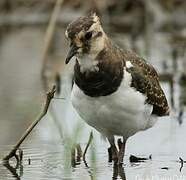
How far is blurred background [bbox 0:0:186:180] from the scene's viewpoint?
8.26 m

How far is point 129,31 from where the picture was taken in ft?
57.0

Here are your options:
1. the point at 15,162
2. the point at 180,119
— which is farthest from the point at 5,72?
the point at 15,162

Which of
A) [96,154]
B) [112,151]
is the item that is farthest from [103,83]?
[96,154]

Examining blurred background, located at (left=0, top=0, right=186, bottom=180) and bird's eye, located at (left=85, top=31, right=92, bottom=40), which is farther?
blurred background, located at (left=0, top=0, right=186, bottom=180)

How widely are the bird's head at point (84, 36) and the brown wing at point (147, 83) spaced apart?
0.46 metres

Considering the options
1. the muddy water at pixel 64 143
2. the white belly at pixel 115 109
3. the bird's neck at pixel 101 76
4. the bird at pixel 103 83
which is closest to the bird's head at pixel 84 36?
the bird at pixel 103 83

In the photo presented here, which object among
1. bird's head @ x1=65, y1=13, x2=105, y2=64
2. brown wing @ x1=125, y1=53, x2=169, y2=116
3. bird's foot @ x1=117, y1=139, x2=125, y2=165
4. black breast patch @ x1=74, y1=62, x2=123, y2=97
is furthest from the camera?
bird's foot @ x1=117, y1=139, x2=125, y2=165

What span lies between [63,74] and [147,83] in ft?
15.6

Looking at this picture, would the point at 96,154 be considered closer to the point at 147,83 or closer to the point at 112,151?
the point at 112,151

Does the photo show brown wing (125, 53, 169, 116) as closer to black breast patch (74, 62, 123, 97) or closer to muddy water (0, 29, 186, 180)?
black breast patch (74, 62, 123, 97)

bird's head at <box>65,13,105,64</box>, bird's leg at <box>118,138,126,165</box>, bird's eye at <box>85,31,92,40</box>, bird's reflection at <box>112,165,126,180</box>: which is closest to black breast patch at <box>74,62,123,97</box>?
bird's head at <box>65,13,105,64</box>

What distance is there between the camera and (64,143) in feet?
28.9

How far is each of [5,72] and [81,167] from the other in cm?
562

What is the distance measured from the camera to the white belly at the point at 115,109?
25.1ft
